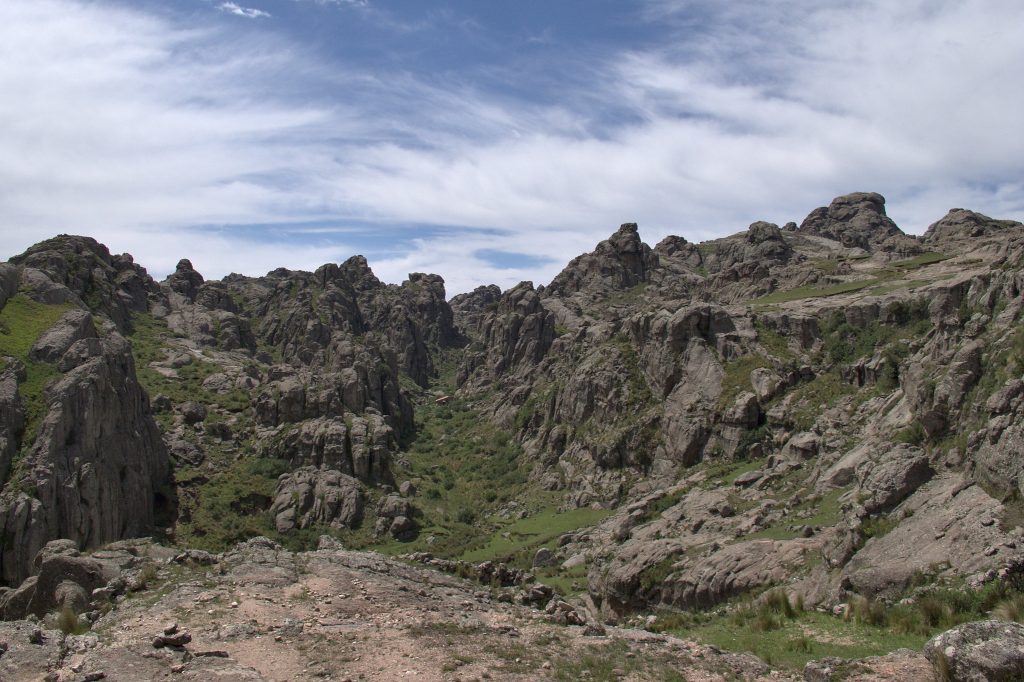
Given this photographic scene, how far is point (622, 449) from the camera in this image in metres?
71.8

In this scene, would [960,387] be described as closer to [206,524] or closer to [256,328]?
[206,524]

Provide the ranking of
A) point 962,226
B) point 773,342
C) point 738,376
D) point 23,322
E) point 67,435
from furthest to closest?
point 962,226 < point 773,342 < point 738,376 < point 23,322 < point 67,435

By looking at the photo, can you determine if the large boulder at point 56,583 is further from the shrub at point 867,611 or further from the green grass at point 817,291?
the green grass at point 817,291

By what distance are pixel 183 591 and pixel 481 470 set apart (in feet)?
225

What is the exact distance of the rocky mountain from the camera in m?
22.6

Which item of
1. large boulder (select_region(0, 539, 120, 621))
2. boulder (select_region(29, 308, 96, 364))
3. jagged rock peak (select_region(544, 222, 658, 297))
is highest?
jagged rock peak (select_region(544, 222, 658, 297))

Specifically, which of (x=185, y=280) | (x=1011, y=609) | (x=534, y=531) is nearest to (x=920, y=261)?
(x=534, y=531)

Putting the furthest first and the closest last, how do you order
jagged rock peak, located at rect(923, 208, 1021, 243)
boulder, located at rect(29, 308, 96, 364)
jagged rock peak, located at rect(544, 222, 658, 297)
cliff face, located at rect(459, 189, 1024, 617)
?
jagged rock peak, located at rect(544, 222, 658, 297) → jagged rock peak, located at rect(923, 208, 1021, 243) → boulder, located at rect(29, 308, 96, 364) → cliff face, located at rect(459, 189, 1024, 617)

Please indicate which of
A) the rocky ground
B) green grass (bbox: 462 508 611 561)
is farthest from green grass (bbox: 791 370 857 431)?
the rocky ground

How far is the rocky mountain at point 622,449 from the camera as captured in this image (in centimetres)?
2256

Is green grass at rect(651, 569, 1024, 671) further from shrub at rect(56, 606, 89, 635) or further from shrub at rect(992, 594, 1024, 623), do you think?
shrub at rect(56, 606, 89, 635)

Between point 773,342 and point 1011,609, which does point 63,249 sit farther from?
point 1011,609

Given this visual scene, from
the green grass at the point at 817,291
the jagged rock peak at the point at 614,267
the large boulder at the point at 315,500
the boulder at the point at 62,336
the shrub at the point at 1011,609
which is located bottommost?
the large boulder at the point at 315,500

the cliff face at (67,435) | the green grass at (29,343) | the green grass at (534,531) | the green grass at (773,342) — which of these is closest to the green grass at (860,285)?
the green grass at (773,342)
